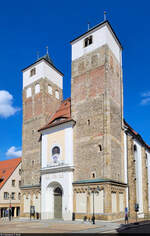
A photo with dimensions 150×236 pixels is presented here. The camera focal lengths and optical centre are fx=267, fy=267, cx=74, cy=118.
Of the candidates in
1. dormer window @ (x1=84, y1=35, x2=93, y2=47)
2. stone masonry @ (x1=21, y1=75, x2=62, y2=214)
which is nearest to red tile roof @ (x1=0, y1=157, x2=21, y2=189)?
stone masonry @ (x1=21, y1=75, x2=62, y2=214)

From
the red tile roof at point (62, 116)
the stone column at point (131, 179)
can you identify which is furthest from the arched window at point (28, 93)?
the stone column at point (131, 179)

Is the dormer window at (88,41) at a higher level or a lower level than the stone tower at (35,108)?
Answer: higher

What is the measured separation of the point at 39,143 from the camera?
4156cm

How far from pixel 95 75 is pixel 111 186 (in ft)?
48.4

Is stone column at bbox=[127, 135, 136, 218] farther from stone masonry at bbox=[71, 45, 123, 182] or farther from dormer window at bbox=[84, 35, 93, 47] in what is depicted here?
dormer window at bbox=[84, 35, 93, 47]

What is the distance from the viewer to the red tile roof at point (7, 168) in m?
49.8

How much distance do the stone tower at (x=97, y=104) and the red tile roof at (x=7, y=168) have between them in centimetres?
2031

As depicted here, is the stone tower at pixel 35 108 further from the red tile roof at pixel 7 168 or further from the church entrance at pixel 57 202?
the red tile roof at pixel 7 168

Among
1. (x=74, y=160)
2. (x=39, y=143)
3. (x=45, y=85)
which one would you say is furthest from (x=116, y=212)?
(x=45, y=85)

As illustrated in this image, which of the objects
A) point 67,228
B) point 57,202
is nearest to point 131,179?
point 57,202

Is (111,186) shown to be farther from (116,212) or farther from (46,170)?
(46,170)

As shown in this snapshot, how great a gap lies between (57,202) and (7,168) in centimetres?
2040

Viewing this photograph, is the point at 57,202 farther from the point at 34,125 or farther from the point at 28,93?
the point at 28,93

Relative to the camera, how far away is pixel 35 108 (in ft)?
145
